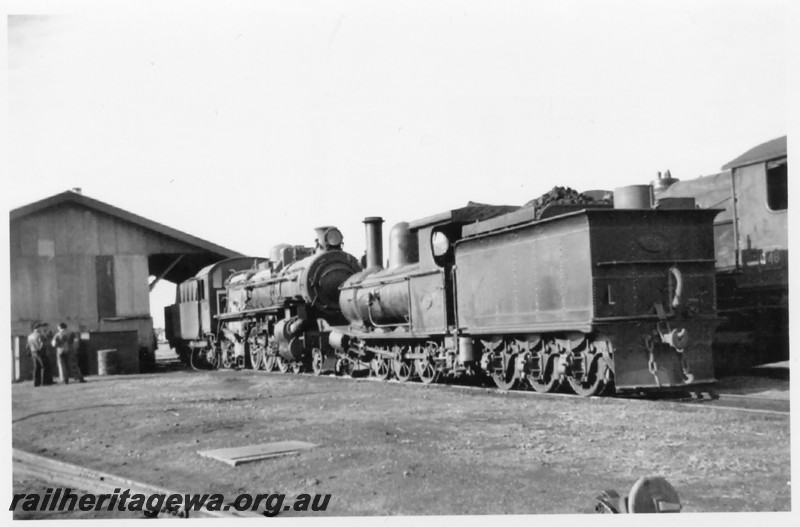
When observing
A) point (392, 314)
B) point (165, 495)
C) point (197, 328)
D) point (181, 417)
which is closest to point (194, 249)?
point (197, 328)

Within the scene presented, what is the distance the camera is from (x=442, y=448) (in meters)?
8.76

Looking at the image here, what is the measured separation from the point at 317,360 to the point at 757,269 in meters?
11.4

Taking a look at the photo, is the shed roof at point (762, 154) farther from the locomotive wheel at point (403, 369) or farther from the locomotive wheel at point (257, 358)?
the locomotive wheel at point (257, 358)

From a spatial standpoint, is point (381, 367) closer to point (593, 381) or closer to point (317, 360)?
point (317, 360)

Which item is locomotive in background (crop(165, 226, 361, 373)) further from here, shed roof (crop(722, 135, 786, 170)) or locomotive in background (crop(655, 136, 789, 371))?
shed roof (crop(722, 135, 786, 170))

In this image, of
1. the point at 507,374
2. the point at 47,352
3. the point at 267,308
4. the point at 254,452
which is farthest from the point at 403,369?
the point at 47,352

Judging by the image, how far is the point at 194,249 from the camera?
28.9 metres

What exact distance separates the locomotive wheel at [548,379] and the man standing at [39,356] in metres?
12.8

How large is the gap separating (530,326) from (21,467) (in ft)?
24.4

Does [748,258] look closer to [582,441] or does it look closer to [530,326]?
[530,326]

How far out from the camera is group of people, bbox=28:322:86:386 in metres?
19.9

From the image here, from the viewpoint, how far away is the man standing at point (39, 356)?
65.3ft

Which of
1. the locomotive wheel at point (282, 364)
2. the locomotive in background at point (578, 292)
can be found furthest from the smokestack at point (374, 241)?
the locomotive in background at point (578, 292)

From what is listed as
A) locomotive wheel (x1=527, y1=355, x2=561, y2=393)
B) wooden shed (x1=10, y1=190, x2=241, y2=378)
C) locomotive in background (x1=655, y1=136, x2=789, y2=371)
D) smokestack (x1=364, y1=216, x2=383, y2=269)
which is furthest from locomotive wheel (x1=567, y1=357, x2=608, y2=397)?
wooden shed (x1=10, y1=190, x2=241, y2=378)
